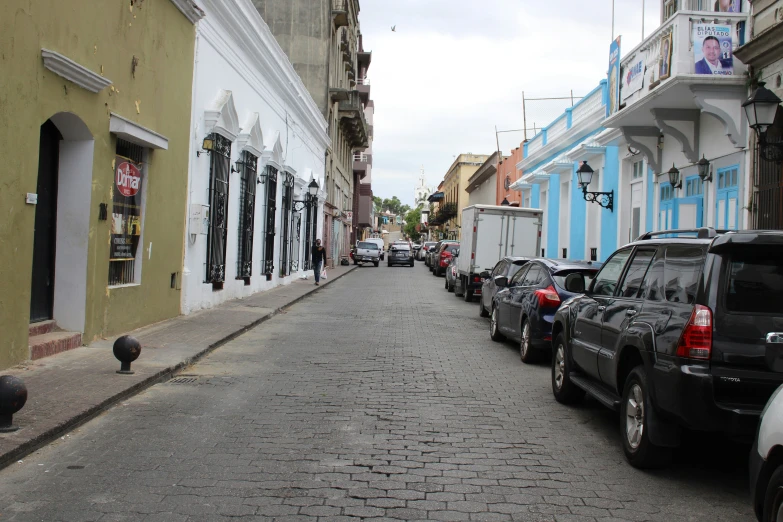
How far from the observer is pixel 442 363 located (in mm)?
9898

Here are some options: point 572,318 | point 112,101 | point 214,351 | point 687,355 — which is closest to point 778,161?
point 572,318

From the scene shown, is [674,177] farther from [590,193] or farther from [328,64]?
[328,64]

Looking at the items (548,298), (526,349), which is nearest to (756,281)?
(548,298)

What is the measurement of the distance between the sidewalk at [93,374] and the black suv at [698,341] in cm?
446

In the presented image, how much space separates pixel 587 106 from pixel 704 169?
32.9ft

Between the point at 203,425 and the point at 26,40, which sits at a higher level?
the point at 26,40

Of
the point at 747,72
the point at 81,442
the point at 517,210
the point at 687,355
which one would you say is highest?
the point at 747,72

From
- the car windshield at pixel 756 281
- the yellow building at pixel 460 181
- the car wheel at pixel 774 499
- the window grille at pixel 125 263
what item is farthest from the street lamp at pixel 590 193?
the yellow building at pixel 460 181

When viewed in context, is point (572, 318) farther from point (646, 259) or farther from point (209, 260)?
point (209, 260)

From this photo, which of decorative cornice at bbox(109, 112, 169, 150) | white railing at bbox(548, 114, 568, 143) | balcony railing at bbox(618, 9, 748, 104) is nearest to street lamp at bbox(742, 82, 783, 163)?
balcony railing at bbox(618, 9, 748, 104)

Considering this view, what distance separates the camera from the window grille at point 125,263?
10719mm

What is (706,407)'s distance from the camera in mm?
4625

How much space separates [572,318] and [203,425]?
12.2ft

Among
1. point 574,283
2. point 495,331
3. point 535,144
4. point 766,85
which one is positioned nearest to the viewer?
point 574,283
